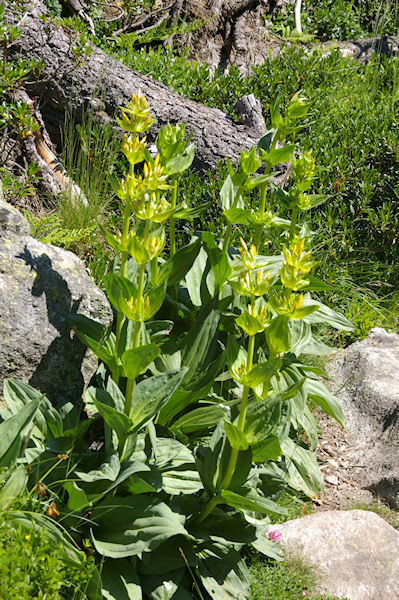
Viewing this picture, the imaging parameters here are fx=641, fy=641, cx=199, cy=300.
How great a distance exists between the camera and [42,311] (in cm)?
338

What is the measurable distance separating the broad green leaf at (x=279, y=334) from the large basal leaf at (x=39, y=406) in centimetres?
112

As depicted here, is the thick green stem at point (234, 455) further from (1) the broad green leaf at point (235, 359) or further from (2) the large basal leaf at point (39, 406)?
(2) the large basal leaf at point (39, 406)

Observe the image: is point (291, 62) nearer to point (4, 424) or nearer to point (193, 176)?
point (193, 176)

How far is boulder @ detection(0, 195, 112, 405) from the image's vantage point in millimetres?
3275

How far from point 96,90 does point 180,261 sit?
9.62ft

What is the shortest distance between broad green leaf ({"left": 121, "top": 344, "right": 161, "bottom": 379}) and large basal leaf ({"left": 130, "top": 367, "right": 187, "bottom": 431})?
0.12 metres

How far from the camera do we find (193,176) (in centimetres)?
564

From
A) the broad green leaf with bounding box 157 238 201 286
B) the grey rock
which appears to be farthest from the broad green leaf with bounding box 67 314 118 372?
the grey rock

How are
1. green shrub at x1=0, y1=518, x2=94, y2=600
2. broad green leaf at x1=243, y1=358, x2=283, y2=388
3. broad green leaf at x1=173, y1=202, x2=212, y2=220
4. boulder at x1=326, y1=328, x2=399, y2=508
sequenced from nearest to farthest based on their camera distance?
green shrub at x1=0, y1=518, x2=94, y2=600 → broad green leaf at x1=243, y1=358, x2=283, y2=388 → broad green leaf at x1=173, y1=202, x2=212, y2=220 → boulder at x1=326, y1=328, x2=399, y2=508

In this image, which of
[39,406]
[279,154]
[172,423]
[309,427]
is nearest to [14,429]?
[39,406]

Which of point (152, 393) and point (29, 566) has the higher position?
point (152, 393)

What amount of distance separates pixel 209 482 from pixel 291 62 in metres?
6.12

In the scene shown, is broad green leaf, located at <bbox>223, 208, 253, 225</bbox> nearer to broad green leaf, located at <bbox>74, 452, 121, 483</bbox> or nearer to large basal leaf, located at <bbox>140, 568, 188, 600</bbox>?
broad green leaf, located at <bbox>74, 452, 121, 483</bbox>

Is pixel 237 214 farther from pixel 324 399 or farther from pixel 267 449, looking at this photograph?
pixel 267 449
